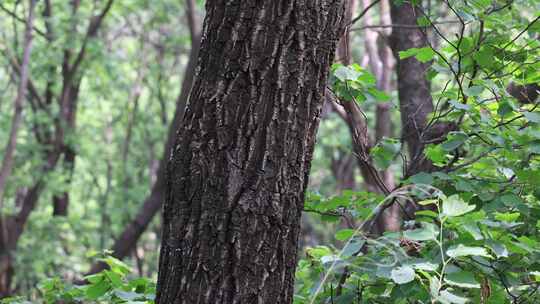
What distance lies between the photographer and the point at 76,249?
50.0 ft

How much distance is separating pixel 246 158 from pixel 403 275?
1.63 ft

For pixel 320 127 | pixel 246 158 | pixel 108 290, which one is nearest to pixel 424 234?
pixel 246 158

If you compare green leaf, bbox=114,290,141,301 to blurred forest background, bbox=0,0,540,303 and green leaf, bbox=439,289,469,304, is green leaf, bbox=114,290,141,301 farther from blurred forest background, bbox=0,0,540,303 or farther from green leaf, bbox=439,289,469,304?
green leaf, bbox=439,289,469,304

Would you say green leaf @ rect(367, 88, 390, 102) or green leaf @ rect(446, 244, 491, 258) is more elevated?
green leaf @ rect(367, 88, 390, 102)

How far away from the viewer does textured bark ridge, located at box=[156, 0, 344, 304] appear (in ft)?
5.91

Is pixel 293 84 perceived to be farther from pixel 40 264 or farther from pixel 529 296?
pixel 40 264

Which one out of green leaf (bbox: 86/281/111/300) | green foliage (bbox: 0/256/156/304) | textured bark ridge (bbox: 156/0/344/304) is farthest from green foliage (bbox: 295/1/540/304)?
green leaf (bbox: 86/281/111/300)

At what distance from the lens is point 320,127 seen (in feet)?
41.8

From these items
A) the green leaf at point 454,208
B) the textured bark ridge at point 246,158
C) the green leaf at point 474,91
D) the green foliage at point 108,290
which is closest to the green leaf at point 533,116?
the green leaf at point 474,91

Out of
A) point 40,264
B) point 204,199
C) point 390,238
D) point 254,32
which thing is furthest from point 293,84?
point 40,264

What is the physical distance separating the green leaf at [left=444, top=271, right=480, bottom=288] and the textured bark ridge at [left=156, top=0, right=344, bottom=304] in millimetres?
412

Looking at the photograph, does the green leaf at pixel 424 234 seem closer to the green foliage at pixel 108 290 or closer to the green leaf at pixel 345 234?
the green leaf at pixel 345 234

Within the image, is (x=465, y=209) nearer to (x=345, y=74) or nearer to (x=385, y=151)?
(x=345, y=74)

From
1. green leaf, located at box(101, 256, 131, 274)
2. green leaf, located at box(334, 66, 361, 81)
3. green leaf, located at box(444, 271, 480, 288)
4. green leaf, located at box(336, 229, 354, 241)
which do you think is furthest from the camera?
green leaf, located at box(101, 256, 131, 274)
